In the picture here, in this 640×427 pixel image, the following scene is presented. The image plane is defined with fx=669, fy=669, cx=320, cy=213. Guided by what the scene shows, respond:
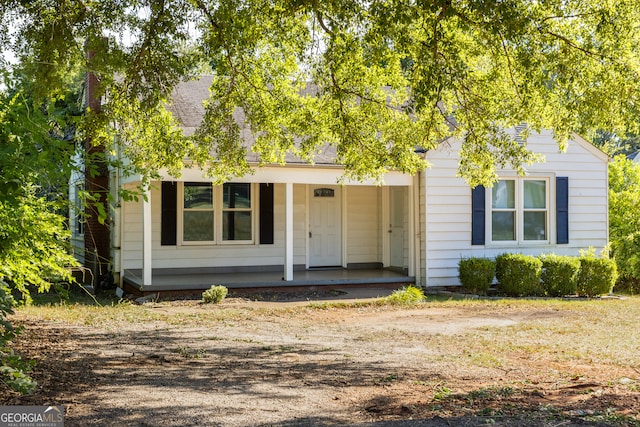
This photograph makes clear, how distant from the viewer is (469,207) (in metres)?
15.3

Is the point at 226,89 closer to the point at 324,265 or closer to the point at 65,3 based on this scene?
the point at 65,3

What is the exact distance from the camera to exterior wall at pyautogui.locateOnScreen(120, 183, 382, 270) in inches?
613

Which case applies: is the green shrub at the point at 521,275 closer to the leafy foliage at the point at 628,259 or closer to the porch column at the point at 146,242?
the leafy foliage at the point at 628,259

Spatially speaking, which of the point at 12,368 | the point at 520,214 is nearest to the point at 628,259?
the point at 520,214

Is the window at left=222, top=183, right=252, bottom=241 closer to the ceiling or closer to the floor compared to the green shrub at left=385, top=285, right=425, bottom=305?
closer to the ceiling

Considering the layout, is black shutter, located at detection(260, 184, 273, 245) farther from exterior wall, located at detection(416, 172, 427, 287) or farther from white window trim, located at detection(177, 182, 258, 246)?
exterior wall, located at detection(416, 172, 427, 287)

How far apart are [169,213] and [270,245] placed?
269 cm

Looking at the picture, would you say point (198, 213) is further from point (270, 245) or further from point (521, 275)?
point (521, 275)

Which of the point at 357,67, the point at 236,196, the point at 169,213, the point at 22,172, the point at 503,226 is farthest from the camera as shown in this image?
the point at 236,196

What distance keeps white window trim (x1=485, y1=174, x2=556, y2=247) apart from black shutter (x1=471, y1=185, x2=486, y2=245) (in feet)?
0.55

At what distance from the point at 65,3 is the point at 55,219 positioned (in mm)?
4454

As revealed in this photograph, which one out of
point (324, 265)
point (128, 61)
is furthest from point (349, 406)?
point (324, 265)

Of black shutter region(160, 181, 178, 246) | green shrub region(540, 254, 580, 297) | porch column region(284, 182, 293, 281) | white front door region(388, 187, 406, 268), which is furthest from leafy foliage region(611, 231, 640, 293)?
black shutter region(160, 181, 178, 246)

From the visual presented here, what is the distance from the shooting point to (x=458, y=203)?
15242 mm
